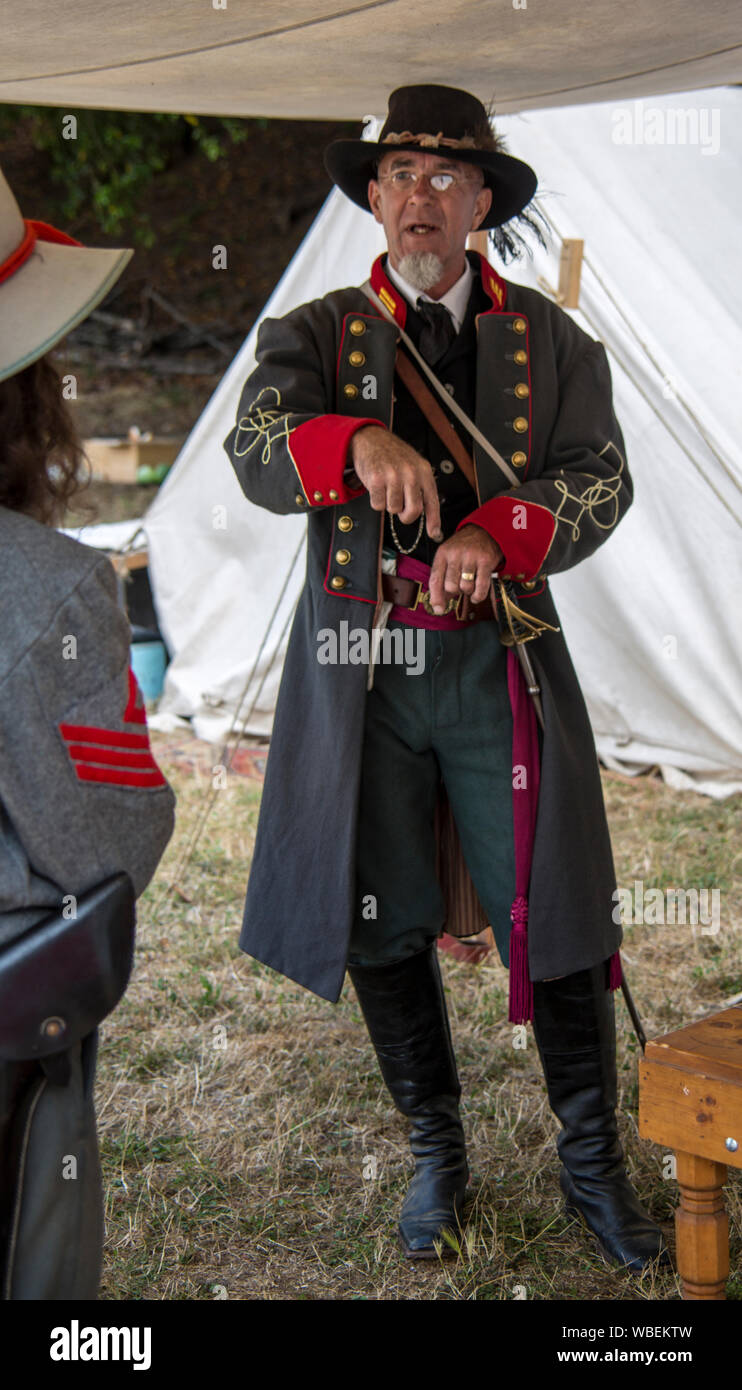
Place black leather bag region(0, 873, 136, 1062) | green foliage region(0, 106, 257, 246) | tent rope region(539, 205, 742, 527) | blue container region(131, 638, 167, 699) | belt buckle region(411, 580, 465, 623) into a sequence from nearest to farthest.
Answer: black leather bag region(0, 873, 136, 1062)
belt buckle region(411, 580, 465, 623)
tent rope region(539, 205, 742, 527)
blue container region(131, 638, 167, 699)
green foliage region(0, 106, 257, 246)

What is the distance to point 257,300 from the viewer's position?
1269cm

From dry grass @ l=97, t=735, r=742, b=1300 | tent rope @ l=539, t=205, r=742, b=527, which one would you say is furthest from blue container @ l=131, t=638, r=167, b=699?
tent rope @ l=539, t=205, r=742, b=527

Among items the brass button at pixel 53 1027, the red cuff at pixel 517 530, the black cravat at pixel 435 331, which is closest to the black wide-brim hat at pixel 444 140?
the black cravat at pixel 435 331

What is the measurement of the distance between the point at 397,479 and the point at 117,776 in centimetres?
78

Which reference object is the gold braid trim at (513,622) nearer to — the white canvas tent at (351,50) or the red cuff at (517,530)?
the red cuff at (517,530)

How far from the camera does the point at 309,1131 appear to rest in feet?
9.18

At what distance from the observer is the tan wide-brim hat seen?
4.61ft

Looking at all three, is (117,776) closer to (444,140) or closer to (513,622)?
(513,622)

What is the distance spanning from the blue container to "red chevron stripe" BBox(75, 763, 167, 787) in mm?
4511

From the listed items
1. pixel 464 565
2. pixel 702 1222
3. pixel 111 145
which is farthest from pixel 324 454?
pixel 111 145

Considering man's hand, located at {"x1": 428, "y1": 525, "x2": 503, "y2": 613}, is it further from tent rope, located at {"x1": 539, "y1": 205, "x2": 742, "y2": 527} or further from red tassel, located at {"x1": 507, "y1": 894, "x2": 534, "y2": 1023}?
tent rope, located at {"x1": 539, "y1": 205, "x2": 742, "y2": 527}

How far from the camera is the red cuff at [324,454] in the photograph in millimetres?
2041

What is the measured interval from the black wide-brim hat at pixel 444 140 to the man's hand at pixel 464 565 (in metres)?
0.66
